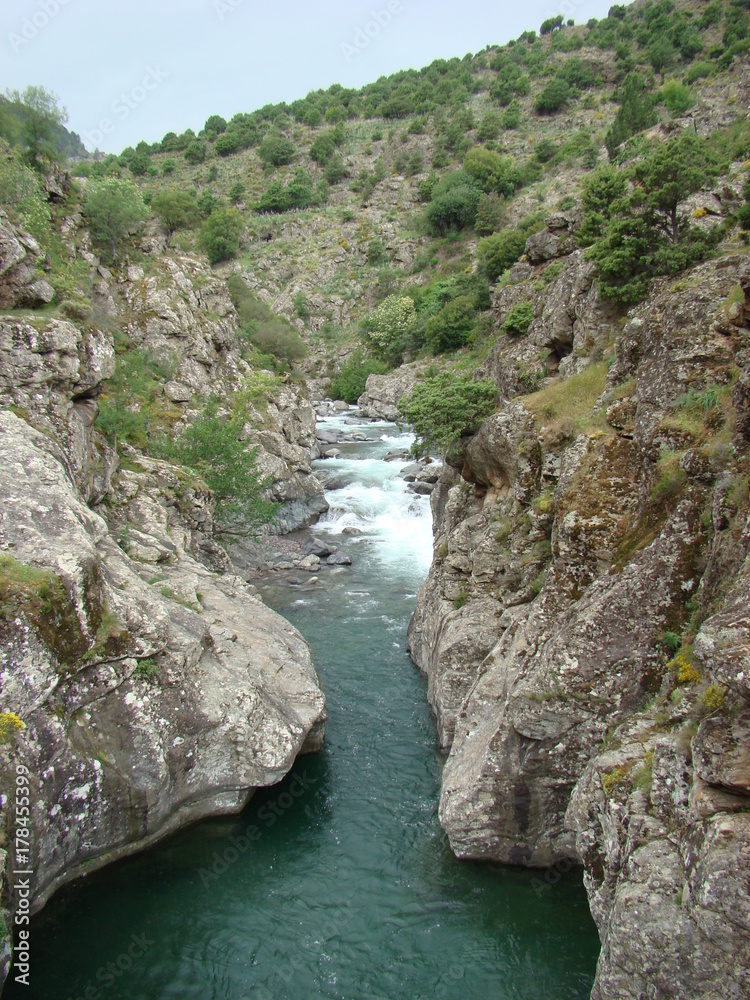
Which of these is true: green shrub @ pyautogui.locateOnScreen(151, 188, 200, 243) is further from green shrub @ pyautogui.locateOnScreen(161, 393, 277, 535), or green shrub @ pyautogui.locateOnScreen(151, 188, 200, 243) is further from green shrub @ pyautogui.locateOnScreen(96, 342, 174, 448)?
green shrub @ pyautogui.locateOnScreen(161, 393, 277, 535)

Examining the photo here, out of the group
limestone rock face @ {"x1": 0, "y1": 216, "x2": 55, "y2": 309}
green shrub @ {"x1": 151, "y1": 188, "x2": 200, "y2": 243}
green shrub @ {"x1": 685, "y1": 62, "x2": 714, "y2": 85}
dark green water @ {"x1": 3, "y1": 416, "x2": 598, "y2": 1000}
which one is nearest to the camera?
dark green water @ {"x1": 3, "y1": 416, "x2": 598, "y2": 1000}

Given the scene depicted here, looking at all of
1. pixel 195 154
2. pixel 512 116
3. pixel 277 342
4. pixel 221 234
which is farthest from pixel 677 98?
pixel 195 154

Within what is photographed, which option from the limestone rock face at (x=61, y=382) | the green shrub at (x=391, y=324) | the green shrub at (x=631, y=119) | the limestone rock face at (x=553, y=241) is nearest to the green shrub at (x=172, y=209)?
the green shrub at (x=391, y=324)

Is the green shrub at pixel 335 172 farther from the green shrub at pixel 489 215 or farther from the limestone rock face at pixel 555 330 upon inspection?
the limestone rock face at pixel 555 330

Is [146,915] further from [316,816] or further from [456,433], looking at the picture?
[456,433]

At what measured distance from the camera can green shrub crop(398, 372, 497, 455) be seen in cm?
2166

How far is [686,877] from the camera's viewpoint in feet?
23.6

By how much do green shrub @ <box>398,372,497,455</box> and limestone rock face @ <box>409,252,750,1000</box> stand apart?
9.77 feet

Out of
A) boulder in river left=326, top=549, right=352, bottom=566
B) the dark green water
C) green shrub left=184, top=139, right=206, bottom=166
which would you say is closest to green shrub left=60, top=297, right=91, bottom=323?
the dark green water

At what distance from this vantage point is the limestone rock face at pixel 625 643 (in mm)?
7188

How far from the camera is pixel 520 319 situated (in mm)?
22906

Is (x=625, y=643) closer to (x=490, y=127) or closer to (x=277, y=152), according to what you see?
(x=490, y=127)

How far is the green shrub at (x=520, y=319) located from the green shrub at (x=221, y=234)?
71.4 meters

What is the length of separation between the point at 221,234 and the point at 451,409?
77.8 m
